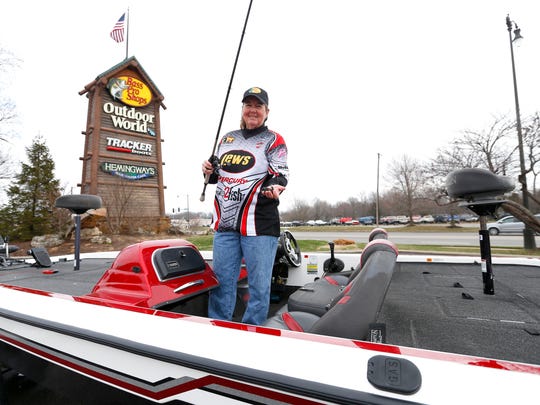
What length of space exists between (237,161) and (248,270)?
2.16ft

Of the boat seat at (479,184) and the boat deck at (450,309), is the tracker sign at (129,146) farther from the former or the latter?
the boat seat at (479,184)

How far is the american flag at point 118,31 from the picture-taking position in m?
12.5

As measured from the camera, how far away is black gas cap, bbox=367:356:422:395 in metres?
0.69

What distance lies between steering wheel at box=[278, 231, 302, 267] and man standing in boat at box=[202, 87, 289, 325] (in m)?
0.89

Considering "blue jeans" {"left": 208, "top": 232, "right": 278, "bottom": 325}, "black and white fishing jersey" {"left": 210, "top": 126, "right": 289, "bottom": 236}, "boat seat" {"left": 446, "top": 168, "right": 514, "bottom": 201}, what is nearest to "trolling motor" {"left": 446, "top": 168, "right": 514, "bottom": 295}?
"boat seat" {"left": 446, "top": 168, "right": 514, "bottom": 201}

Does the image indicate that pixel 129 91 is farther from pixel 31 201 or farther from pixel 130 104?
pixel 31 201

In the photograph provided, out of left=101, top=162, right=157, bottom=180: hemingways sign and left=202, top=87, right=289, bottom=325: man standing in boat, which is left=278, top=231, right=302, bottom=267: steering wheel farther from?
left=101, top=162, right=157, bottom=180: hemingways sign

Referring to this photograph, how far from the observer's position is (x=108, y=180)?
12820 millimetres

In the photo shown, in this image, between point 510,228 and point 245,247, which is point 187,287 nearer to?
point 245,247

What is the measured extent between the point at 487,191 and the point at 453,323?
2.47 ft

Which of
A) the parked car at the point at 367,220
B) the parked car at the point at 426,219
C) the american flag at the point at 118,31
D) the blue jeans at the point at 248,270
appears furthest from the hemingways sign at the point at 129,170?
the parked car at the point at 426,219

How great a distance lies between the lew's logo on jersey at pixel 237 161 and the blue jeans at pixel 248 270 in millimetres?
394

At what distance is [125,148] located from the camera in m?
13.5

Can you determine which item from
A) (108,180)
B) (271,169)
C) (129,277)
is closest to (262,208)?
(271,169)
